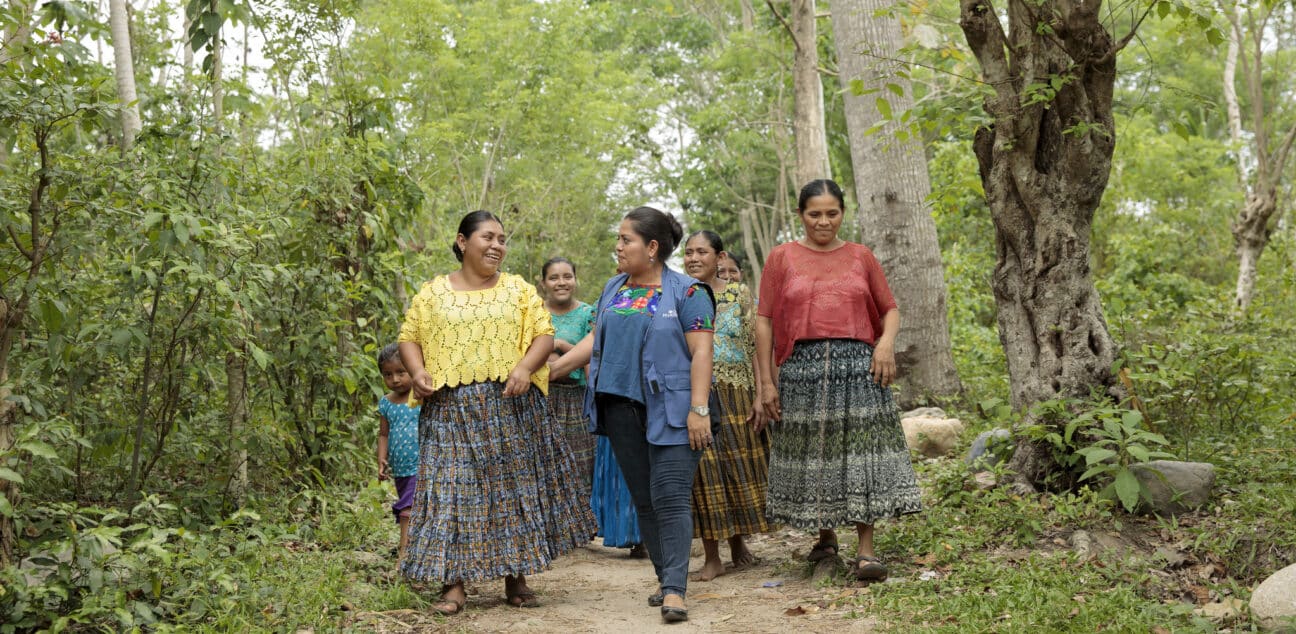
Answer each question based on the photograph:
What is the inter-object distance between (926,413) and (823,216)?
4649 mm

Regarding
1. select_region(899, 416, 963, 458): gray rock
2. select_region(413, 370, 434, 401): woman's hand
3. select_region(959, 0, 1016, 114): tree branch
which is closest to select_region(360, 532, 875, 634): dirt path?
select_region(413, 370, 434, 401): woman's hand

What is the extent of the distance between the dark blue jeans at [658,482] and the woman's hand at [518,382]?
334 mm

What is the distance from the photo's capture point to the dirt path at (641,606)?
4.80 meters

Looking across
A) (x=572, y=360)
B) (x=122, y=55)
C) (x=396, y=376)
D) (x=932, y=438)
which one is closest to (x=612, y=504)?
(x=572, y=360)

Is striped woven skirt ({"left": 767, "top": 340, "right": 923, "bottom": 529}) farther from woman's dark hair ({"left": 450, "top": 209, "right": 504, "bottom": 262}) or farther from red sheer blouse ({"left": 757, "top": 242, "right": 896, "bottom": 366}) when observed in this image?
woman's dark hair ({"left": 450, "top": 209, "right": 504, "bottom": 262})

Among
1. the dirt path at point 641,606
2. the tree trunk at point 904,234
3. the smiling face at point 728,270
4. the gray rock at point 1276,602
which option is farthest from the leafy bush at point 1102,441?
the tree trunk at point 904,234

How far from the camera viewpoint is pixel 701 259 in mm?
6320

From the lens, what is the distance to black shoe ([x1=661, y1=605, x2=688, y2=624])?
15.8 ft

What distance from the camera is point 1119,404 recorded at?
5.62m

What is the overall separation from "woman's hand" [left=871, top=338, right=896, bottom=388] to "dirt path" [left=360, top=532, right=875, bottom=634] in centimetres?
100

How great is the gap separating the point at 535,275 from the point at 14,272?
761 inches

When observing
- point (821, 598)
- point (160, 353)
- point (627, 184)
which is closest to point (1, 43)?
point (160, 353)

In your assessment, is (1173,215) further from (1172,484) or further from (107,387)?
(107,387)

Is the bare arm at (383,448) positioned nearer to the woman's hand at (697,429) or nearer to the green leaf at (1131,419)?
the woman's hand at (697,429)
